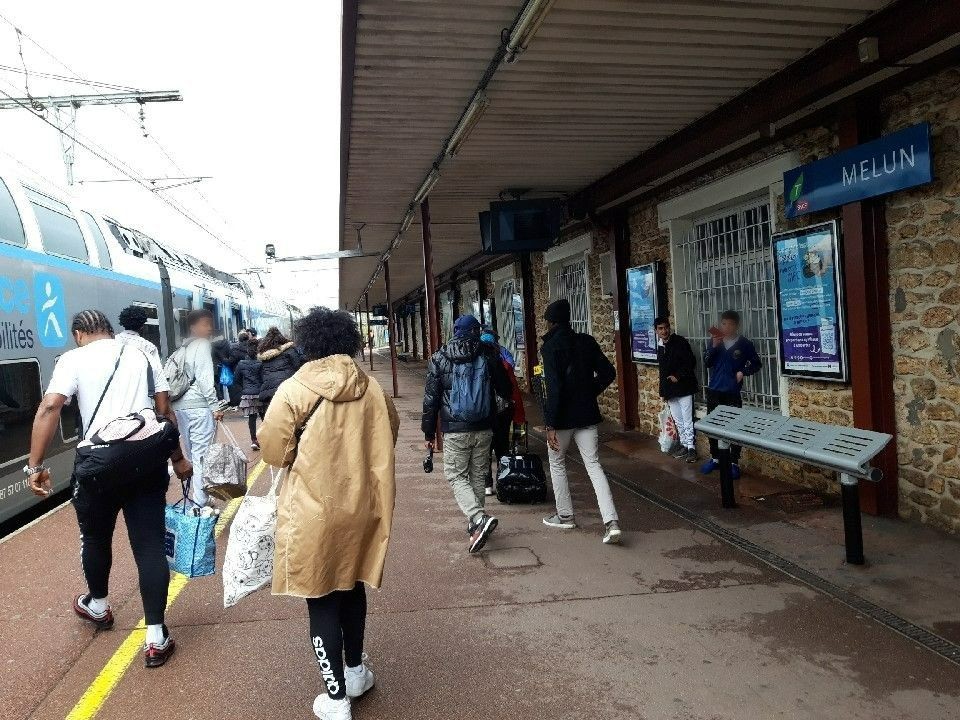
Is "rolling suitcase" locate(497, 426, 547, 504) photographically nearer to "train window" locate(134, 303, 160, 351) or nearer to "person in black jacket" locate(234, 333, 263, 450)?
"person in black jacket" locate(234, 333, 263, 450)

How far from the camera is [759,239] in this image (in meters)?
7.14

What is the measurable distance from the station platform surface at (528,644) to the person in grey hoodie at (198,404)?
3.51 feet

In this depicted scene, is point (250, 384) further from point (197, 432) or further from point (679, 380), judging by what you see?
point (679, 380)

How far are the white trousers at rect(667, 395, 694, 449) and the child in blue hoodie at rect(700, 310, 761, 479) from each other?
2.67 feet

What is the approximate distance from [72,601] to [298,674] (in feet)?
6.60

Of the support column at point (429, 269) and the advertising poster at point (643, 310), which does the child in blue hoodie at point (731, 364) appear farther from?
the support column at point (429, 269)

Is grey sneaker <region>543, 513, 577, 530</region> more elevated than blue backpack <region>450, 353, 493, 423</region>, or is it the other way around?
blue backpack <region>450, 353, 493, 423</region>

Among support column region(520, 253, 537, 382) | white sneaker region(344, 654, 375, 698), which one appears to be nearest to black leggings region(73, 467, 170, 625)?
white sneaker region(344, 654, 375, 698)

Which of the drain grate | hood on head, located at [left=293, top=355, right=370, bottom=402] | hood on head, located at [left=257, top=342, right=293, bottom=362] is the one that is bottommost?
the drain grate

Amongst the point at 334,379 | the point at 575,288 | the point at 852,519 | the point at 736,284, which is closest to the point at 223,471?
the point at 334,379

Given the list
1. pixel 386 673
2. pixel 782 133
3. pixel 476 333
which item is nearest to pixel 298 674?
pixel 386 673

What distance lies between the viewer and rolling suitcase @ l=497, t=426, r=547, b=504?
21.4 ft

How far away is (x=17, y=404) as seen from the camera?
6434mm

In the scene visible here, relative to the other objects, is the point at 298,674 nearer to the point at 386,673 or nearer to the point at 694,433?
the point at 386,673
